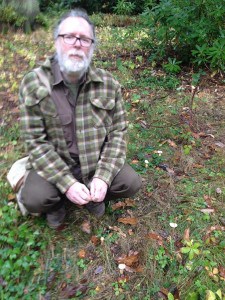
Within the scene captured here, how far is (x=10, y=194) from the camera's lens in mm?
3000

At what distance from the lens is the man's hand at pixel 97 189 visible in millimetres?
2477

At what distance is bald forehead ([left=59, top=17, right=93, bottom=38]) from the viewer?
235 centimetres

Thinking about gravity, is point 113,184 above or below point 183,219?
above

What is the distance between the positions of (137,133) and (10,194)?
1.77 meters

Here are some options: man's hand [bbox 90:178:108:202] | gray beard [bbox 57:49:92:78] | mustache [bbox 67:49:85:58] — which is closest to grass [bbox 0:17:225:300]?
man's hand [bbox 90:178:108:202]

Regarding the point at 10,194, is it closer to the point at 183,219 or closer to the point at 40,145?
the point at 40,145

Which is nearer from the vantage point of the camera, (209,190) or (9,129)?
(209,190)

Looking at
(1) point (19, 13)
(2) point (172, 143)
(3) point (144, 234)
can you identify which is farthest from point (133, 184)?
(1) point (19, 13)

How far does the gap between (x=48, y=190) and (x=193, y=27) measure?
Result: 3.83 m

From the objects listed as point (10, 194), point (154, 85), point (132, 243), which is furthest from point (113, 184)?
point (154, 85)

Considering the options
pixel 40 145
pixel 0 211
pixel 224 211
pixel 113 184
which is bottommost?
pixel 224 211

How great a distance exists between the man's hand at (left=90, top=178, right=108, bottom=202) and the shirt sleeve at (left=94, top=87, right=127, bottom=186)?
0.03 m

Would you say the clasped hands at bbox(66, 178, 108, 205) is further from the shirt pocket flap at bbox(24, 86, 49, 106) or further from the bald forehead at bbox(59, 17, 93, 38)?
the bald forehead at bbox(59, 17, 93, 38)

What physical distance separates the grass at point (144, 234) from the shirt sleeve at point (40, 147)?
0.54 meters
